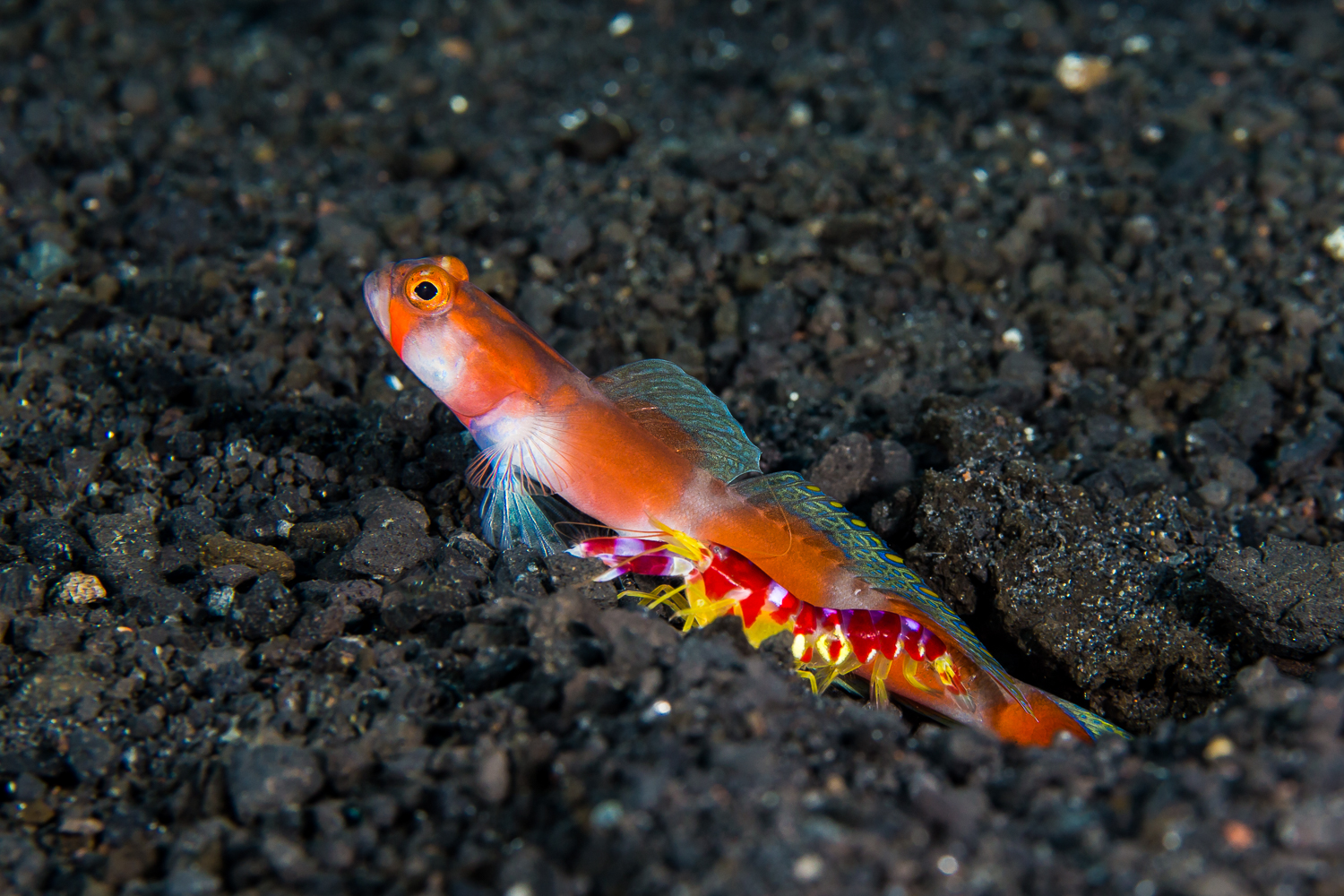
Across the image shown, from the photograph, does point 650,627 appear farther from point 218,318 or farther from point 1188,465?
point 218,318

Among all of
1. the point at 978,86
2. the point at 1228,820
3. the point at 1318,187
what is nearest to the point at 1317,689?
the point at 1228,820

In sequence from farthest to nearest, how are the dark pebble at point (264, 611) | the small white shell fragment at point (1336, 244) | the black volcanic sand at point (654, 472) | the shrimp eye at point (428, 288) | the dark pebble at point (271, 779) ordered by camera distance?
the small white shell fragment at point (1336, 244) < the shrimp eye at point (428, 288) < the dark pebble at point (264, 611) < the dark pebble at point (271, 779) < the black volcanic sand at point (654, 472)

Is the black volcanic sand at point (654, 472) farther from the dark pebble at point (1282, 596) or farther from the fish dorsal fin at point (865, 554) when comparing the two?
the fish dorsal fin at point (865, 554)

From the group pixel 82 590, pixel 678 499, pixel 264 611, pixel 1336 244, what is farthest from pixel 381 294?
pixel 1336 244

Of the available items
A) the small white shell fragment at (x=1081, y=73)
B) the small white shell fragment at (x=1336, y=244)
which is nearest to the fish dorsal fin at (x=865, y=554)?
the small white shell fragment at (x=1336, y=244)

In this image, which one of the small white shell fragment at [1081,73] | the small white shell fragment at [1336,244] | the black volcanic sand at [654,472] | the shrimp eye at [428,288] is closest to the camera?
the black volcanic sand at [654,472]

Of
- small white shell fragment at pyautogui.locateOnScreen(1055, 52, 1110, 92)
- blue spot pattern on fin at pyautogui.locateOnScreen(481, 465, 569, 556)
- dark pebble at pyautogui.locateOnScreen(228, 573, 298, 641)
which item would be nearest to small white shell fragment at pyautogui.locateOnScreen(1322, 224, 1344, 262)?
small white shell fragment at pyautogui.locateOnScreen(1055, 52, 1110, 92)

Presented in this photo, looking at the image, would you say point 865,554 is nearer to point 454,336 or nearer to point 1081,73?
point 454,336

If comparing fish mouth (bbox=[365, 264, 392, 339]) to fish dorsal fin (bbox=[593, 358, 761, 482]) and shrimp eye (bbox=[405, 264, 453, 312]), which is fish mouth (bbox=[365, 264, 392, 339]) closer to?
shrimp eye (bbox=[405, 264, 453, 312])
